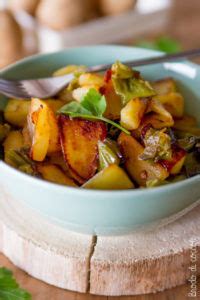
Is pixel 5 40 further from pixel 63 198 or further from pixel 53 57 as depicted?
pixel 63 198

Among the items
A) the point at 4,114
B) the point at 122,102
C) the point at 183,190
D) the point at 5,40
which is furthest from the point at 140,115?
the point at 5,40

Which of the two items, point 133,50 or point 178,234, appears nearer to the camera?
point 178,234

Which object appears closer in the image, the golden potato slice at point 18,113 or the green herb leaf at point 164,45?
the golden potato slice at point 18,113

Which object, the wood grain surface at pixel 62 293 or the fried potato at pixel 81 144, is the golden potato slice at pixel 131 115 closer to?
the fried potato at pixel 81 144

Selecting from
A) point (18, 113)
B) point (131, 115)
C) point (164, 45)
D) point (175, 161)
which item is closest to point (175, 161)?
point (175, 161)

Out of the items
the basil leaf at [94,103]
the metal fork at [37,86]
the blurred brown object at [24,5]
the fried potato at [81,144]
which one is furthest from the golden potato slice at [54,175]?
the blurred brown object at [24,5]

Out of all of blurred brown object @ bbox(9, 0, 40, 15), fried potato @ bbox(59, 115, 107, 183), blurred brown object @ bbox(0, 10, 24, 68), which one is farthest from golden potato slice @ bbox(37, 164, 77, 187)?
blurred brown object @ bbox(9, 0, 40, 15)

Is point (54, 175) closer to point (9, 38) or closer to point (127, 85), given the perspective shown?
point (127, 85)
